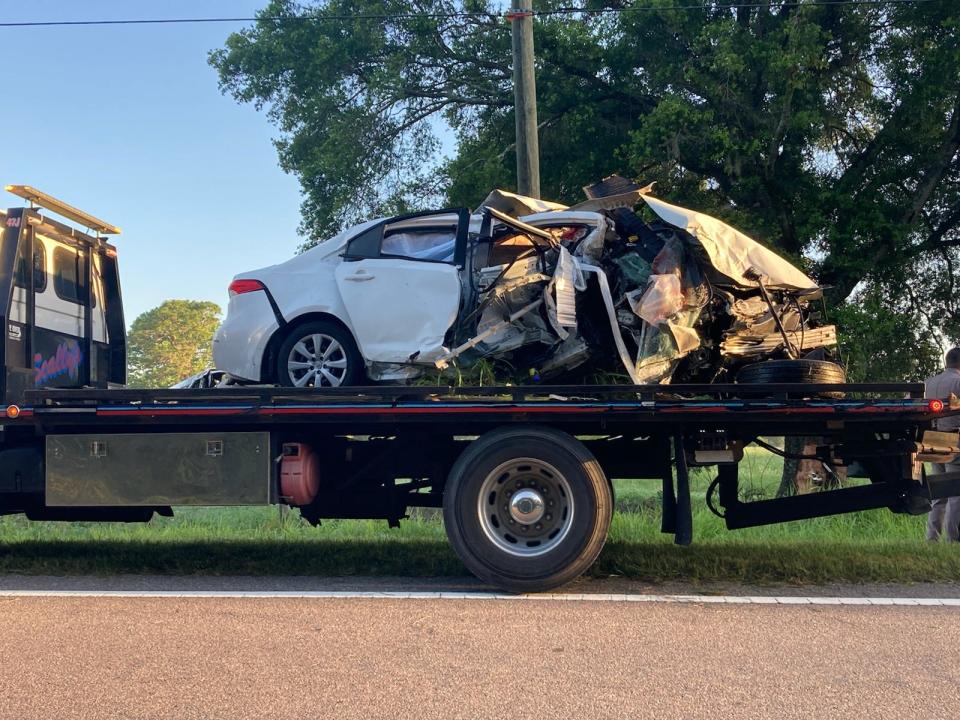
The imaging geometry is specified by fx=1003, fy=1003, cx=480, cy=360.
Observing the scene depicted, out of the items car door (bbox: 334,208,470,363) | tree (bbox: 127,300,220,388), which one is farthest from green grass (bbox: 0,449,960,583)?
tree (bbox: 127,300,220,388)

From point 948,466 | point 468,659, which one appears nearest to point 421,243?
point 468,659

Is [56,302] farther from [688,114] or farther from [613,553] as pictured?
[688,114]

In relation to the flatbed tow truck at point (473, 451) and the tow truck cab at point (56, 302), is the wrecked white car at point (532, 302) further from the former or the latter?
the tow truck cab at point (56, 302)

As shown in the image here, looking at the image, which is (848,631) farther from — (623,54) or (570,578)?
(623,54)

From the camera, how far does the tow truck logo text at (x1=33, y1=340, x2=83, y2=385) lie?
793cm

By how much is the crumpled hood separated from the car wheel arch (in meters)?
2.42

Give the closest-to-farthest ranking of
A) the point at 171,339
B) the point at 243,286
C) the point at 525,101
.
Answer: the point at 243,286 → the point at 525,101 → the point at 171,339

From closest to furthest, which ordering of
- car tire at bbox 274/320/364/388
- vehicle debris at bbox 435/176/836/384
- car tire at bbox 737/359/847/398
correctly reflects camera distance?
car tire at bbox 737/359/847/398 → vehicle debris at bbox 435/176/836/384 → car tire at bbox 274/320/364/388

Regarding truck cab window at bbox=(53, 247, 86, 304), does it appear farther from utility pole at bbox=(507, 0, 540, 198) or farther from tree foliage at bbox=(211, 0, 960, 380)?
tree foliage at bbox=(211, 0, 960, 380)

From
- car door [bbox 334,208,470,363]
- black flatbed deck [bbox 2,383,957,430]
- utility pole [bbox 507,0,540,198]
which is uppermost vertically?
utility pole [bbox 507,0,540,198]

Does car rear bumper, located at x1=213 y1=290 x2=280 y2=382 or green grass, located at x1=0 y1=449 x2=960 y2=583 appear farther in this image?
car rear bumper, located at x1=213 y1=290 x2=280 y2=382

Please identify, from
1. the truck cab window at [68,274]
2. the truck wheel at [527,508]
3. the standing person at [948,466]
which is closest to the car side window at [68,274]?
the truck cab window at [68,274]

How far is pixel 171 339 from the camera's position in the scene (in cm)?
4512

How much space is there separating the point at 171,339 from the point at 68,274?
3800 centimetres
